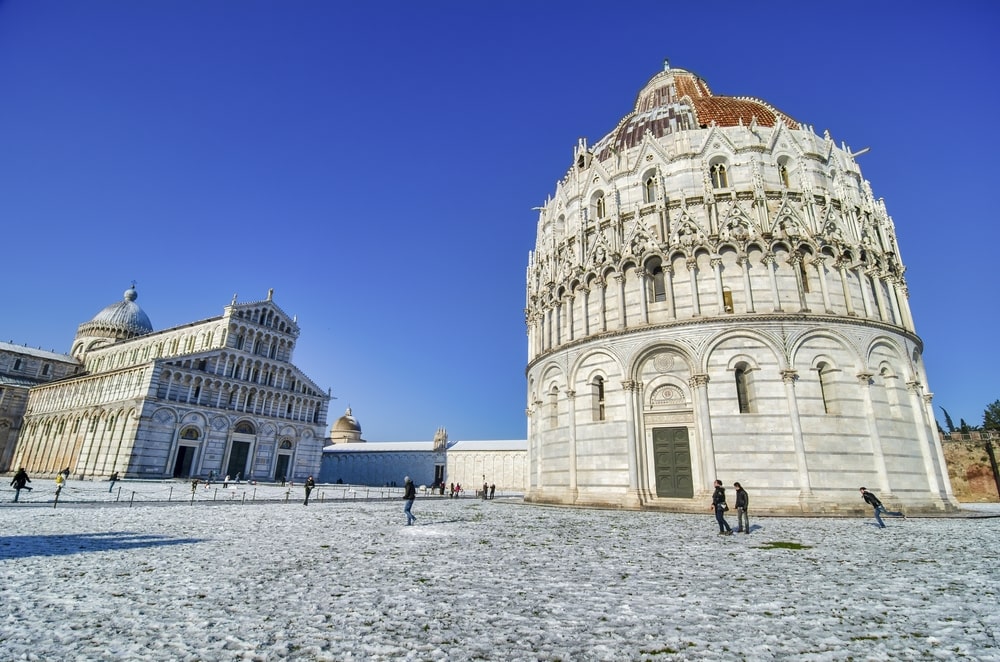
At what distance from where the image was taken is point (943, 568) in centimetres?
836

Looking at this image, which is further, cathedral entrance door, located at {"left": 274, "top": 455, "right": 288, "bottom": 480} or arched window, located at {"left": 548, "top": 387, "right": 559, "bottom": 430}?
cathedral entrance door, located at {"left": 274, "top": 455, "right": 288, "bottom": 480}

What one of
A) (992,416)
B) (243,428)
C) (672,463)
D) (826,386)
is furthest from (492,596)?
(992,416)

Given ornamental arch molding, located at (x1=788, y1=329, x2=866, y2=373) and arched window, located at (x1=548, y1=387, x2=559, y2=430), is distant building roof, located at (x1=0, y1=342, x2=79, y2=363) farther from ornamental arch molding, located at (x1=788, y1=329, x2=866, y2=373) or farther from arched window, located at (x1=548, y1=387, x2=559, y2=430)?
ornamental arch molding, located at (x1=788, y1=329, x2=866, y2=373)

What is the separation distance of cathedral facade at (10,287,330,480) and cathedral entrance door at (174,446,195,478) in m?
0.10

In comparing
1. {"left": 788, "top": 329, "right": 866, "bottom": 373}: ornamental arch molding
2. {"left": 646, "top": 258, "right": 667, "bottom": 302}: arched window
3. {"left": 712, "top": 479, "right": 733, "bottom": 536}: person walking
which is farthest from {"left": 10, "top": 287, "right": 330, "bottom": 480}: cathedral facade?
{"left": 788, "top": 329, "right": 866, "bottom": 373}: ornamental arch molding

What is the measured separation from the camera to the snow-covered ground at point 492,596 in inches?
183

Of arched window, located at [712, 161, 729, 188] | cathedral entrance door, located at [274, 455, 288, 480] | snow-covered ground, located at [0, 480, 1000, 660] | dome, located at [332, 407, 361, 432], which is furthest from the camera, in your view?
dome, located at [332, 407, 361, 432]

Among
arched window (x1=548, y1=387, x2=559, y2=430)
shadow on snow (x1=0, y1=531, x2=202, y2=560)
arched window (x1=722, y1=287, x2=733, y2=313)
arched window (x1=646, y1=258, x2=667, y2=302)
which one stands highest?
arched window (x1=646, y1=258, x2=667, y2=302)

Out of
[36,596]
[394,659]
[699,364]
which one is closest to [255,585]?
[36,596]

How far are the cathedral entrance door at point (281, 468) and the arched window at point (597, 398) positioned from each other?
43.7m

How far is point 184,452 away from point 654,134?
5028 centimetres

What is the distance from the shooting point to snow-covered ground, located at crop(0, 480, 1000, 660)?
464 cm

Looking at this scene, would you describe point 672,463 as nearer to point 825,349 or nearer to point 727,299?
point 727,299

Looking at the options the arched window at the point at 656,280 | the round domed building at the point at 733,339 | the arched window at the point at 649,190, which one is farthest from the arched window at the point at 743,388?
the arched window at the point at 649,190
